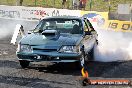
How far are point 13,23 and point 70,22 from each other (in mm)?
14140

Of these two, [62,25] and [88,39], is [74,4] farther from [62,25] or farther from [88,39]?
[62,25]

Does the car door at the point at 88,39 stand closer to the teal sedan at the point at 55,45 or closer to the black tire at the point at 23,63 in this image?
the teal sedan at the point at 55,45

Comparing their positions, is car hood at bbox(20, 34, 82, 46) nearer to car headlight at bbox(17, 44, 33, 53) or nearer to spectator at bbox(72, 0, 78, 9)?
car headlight at bbox(17, 44, 33, 53)

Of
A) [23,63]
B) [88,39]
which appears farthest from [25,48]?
[88,39]

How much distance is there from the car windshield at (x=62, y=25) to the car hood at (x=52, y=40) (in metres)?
0.61

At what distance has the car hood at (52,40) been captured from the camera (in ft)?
34.9

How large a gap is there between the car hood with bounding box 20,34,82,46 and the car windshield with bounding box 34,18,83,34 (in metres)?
0.61

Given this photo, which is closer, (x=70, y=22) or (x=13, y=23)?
(x=70, y=22)

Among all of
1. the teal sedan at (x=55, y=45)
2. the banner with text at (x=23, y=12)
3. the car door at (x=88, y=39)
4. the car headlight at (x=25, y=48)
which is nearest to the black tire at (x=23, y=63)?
the teal sedan at (x=55, y=45)

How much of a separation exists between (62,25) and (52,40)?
138 centimetres

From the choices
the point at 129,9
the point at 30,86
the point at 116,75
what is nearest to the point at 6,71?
the point at 30,86

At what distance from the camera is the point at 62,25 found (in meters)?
12.0

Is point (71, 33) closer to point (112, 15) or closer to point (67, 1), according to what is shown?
point (112, 15)

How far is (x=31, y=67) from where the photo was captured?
1148 cm
